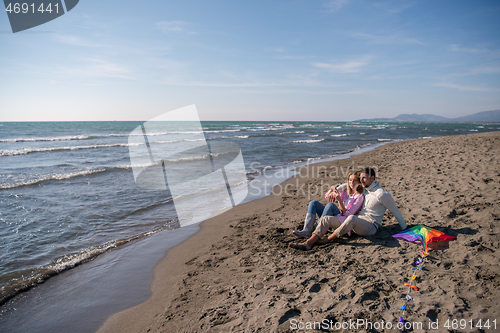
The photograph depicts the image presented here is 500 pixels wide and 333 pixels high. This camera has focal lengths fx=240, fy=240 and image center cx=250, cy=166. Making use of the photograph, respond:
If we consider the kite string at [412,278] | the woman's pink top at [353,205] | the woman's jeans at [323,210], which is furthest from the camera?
the woman's jeans at [323,210]

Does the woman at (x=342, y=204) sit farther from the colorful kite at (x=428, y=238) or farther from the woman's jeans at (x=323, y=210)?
the colorful kite at (x=428, y=238)

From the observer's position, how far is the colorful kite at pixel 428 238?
11.4 ft

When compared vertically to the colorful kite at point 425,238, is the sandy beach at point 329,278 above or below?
below

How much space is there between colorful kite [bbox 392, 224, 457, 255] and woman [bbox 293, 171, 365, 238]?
0.87 metres

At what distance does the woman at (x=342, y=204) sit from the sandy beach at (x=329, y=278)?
1.37 ft

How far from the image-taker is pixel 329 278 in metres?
3.22

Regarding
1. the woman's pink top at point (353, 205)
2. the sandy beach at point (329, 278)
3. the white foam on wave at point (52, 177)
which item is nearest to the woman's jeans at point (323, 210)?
the woman's pink top at point (353, 205)

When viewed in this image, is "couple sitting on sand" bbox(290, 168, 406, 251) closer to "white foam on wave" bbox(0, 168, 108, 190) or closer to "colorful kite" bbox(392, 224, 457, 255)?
"colorful kite" bbox(392, 224, 457, 255)

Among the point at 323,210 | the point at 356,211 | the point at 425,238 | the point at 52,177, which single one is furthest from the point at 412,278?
the point at 52,177

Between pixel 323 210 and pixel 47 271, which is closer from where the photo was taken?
pixel 47 271

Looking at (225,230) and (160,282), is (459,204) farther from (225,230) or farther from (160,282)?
(160,282)

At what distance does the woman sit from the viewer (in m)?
4.30

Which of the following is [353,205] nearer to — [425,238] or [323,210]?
[323,210]

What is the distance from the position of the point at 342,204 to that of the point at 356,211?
26 centimetres
